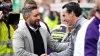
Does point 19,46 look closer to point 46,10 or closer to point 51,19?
point 51,19

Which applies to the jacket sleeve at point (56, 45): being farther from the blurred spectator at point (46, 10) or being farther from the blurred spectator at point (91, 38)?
the blurred spectator at point (46, 10)

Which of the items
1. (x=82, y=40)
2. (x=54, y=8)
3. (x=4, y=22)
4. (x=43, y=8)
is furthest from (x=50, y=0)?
(x=82, y=40)

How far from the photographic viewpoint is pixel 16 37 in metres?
5.38

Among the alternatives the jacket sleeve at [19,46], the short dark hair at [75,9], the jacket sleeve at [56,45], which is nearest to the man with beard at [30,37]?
the jacket sleeve at [19,46]

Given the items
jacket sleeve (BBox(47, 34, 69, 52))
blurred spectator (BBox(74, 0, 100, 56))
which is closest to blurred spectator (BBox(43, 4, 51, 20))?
jacket sleeve (BBox(47, 34, 69, 52))

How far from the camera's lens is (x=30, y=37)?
5.40m

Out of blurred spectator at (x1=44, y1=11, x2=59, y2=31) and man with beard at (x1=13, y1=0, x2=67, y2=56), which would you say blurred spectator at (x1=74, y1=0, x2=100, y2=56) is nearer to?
man with beard at (x1=13, y1=0, x2=67, y2=56)

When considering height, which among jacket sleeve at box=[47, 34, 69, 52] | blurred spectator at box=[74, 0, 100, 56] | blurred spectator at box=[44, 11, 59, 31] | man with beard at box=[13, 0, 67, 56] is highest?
blurred spectator at box=[74, 0, 100, 56]

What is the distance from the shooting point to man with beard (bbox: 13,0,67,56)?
17.5 feet

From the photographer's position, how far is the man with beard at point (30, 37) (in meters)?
5.34

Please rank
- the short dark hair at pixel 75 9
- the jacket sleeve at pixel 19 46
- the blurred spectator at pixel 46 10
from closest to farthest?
the short dark hair at pixel 75 9 → the jacket sleeve at pixel 19 46 → the blurred spectator at pixel 46 10

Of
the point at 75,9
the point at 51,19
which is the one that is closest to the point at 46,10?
the point at 51,19

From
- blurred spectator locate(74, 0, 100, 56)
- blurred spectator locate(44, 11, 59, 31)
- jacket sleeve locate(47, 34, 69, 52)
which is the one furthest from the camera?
blurred spectator locate(44, 11, 59, 31)

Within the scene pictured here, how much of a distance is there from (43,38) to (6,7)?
110cm
